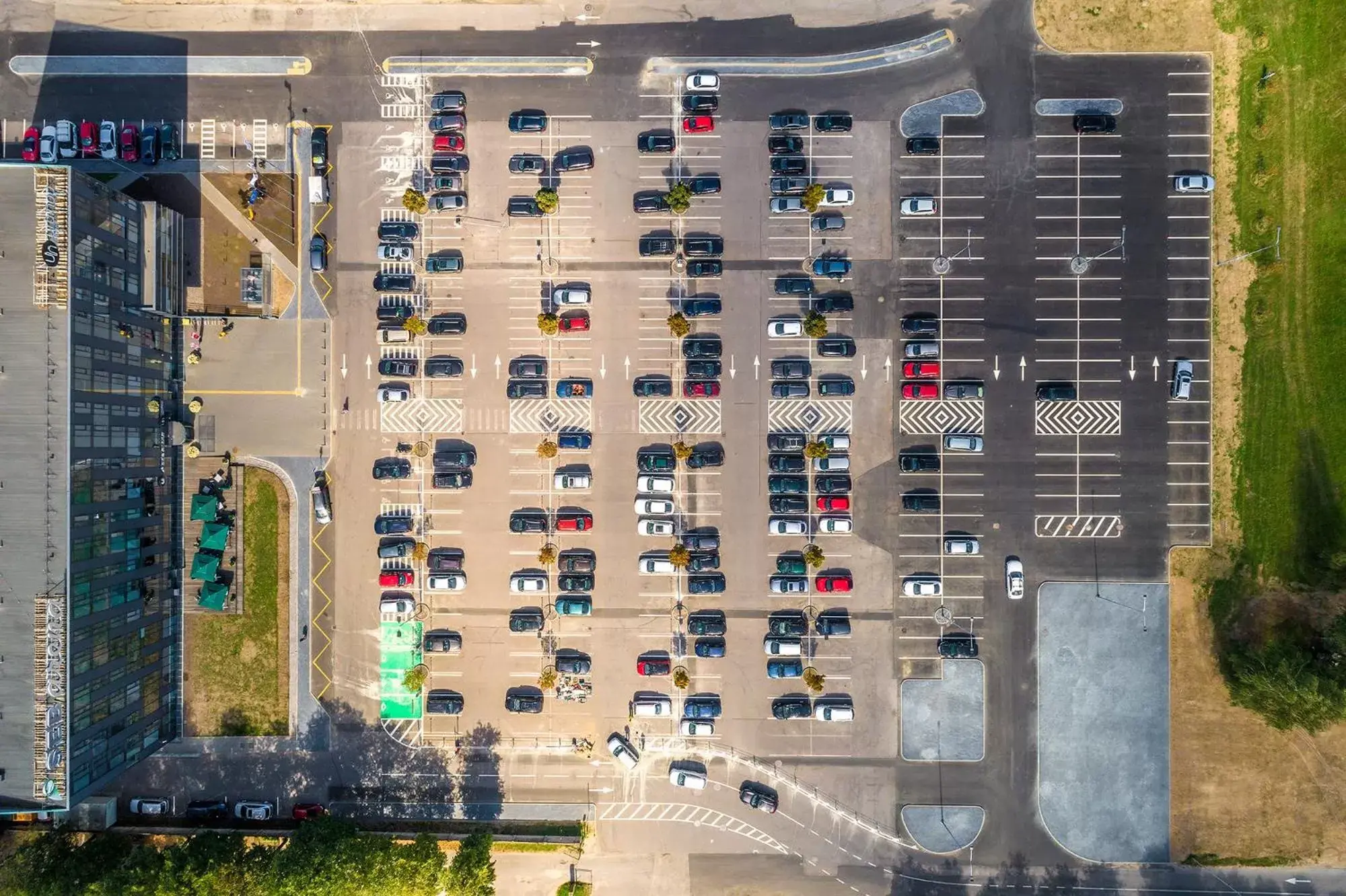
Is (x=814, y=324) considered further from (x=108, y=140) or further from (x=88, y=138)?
(x=88, y=138)

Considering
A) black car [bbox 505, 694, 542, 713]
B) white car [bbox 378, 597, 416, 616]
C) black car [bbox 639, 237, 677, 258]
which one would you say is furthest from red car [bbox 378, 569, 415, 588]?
black car [bbox 639, 237, 677, 258]

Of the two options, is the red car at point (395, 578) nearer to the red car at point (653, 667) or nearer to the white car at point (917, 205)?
the red car at point (653, 667)

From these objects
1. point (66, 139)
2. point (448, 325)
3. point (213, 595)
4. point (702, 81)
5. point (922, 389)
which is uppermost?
point (702, 81)

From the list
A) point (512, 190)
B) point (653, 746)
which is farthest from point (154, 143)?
point (653, 746)

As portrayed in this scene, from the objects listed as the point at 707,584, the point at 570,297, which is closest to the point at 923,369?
the point at 707,584

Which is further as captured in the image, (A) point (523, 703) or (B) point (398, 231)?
(B) point (398, 231)

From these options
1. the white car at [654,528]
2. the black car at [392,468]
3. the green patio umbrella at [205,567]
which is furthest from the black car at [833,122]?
the green patio umbrella at [205,567]

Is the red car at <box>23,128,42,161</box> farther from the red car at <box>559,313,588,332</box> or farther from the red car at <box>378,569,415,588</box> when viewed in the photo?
the red car at <box>559,313,588,332</box>
